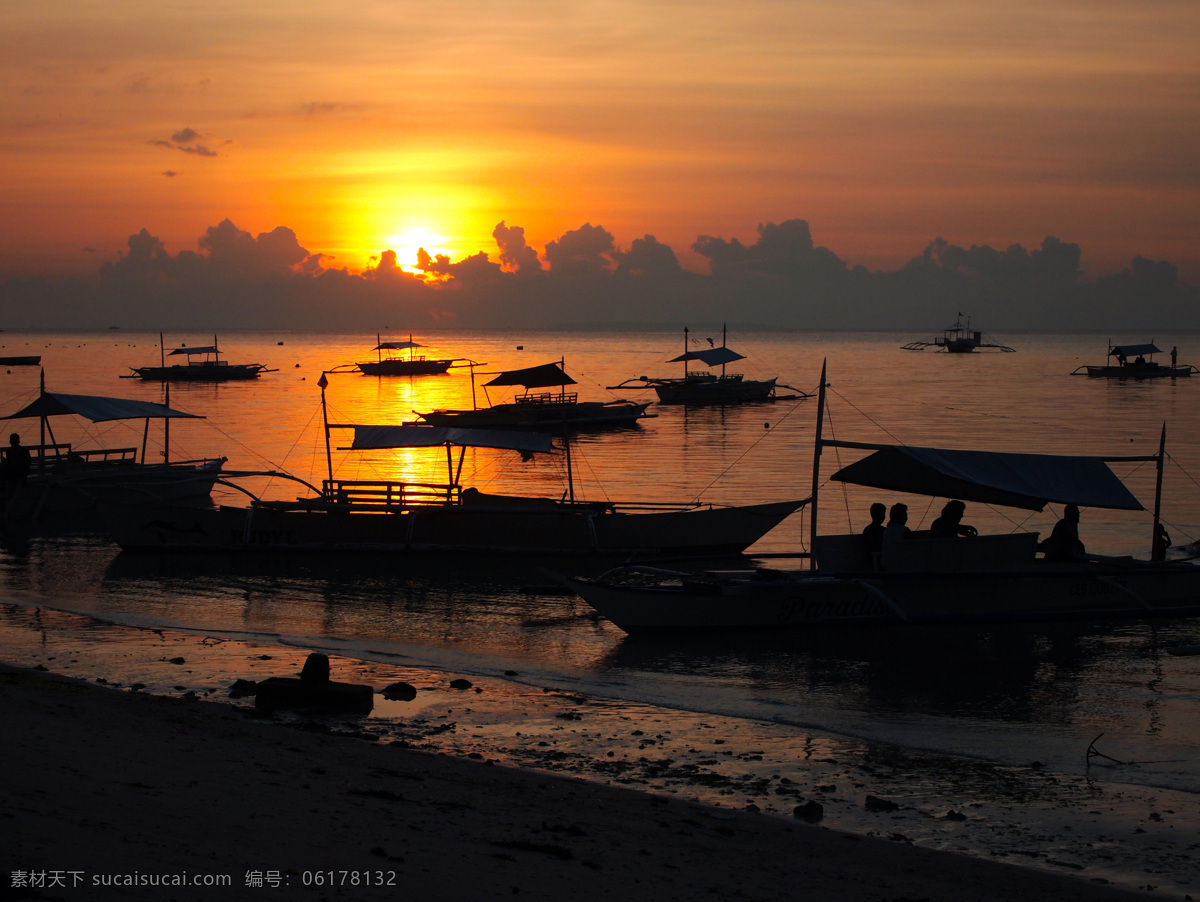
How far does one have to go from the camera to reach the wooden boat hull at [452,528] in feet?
67.4

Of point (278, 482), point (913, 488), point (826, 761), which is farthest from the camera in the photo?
point (278, 482)

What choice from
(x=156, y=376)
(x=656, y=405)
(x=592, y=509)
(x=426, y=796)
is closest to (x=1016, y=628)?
(x=592, y=509)

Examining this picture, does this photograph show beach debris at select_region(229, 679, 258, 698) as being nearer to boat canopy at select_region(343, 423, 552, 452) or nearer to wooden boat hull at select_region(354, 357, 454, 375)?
boat canopy at select_region(343, 423, 552, 452)

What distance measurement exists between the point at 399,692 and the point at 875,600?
6379 millimetres

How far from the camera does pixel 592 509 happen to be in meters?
20.7

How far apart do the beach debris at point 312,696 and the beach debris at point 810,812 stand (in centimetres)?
458

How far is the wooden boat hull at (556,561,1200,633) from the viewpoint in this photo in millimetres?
14250

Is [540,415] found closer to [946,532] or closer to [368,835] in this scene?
[946,532]

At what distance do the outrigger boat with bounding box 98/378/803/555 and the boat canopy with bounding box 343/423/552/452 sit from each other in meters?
0.02

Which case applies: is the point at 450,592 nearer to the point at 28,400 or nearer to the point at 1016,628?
the point at 1016,628

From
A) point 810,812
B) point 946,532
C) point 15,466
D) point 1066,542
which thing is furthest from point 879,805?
point 15,466

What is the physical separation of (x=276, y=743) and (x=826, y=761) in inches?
186

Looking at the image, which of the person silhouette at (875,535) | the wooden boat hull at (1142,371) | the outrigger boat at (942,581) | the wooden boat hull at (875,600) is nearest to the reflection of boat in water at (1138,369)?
the wooden boat hull at (1142,371)

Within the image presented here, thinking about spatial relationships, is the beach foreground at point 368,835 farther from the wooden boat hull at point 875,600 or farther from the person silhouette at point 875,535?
the person silhouette at point 875,535
